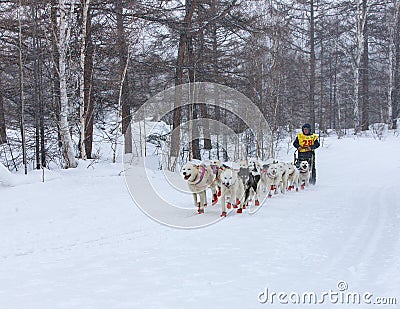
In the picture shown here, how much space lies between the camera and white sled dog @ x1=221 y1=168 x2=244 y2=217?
22.6 ft

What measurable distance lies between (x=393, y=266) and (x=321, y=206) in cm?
372

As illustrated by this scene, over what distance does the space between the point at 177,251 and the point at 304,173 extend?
22.7ft

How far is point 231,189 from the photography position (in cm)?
711

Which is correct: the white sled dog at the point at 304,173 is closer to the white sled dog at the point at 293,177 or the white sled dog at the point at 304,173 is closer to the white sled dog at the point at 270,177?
the white sled dog at the point at 293,177

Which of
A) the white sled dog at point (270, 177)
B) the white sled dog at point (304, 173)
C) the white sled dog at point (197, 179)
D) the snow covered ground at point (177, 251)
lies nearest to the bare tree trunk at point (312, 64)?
the white sled dog at point (304, 173)

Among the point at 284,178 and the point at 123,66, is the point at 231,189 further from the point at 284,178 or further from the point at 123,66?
the point at 123,66

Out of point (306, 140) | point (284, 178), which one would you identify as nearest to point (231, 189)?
point (284, 178)

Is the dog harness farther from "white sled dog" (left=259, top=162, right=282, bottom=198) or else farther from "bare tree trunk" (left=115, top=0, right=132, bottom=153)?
"bare tree trunk" (left=115, top=0, right=132, bottom=153)

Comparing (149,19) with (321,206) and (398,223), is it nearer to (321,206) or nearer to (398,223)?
(321,206)

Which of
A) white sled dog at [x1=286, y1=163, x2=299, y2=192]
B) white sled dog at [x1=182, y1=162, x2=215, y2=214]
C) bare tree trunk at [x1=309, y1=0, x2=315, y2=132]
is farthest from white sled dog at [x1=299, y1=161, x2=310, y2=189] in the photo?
bare tree trunk at [x1=309, y1=0, x2=315, y2=132]

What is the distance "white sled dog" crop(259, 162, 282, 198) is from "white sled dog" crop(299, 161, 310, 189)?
1.40m

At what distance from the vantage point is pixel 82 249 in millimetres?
4879

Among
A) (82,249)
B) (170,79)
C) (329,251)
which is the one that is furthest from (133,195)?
(170,79)

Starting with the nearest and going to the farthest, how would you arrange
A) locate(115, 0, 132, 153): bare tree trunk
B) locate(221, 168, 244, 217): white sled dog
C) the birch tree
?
locate(221, 168, 244, 217): white sled dog, locate(115, 0, 132, 153): bare tree trunk, the birch tree
